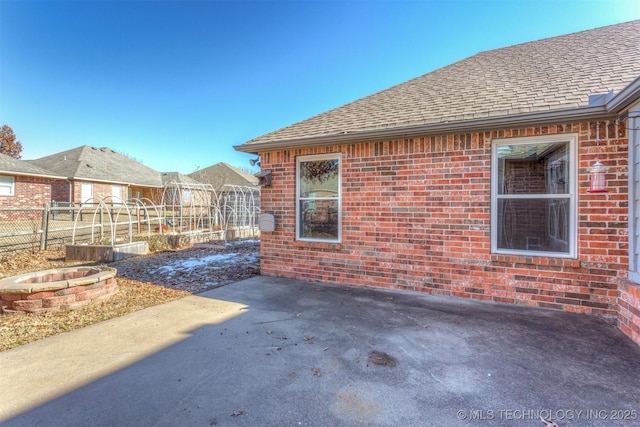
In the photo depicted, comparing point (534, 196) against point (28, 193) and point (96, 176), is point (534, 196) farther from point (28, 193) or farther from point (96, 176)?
point (96, 176)

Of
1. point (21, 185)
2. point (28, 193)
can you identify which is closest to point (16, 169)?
point (21, 185)

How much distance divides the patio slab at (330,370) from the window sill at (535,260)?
0.69 meters

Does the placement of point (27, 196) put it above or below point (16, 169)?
below

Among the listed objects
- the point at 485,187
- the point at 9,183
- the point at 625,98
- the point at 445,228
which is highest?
the point at 9,183

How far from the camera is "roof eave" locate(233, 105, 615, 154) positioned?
4.05 m

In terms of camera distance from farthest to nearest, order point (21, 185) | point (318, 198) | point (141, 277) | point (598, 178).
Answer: point (21, 185) → point (141, 277) → point (318, 198) → point (598, 178)

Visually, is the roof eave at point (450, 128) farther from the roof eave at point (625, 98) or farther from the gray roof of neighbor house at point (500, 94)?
the roof eave at point (625, 98)

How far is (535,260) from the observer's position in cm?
447

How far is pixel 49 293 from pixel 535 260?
7.10m

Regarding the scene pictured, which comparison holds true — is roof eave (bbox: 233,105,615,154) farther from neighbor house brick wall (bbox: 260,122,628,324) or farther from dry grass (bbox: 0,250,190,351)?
dry grass (bbox: 0,250,190,351)

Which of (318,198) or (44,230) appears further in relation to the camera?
(44,230)

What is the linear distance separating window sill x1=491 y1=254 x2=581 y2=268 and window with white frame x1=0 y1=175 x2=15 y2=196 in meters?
22.9

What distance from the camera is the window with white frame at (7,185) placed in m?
16.2

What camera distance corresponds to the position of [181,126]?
80.3 feet
